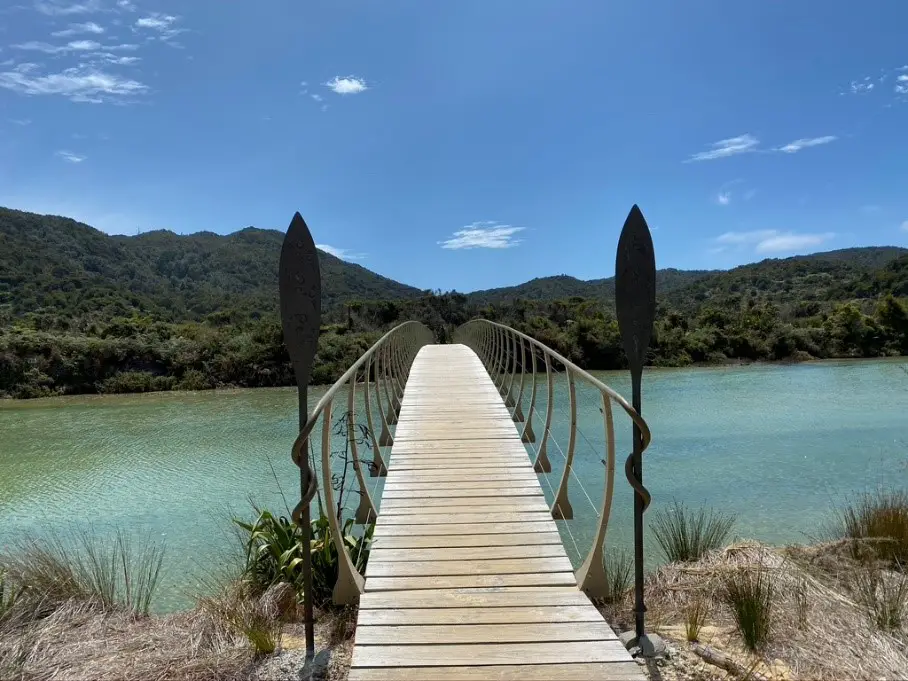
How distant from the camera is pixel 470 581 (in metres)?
2.87

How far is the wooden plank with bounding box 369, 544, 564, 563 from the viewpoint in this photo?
311 cm

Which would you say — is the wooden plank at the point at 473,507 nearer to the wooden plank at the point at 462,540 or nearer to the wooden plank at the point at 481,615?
the wooden plank at the point at 462,540

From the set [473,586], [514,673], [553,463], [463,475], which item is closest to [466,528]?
[473,586]

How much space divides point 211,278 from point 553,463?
217 feet

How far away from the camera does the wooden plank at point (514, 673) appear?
7.06 feet

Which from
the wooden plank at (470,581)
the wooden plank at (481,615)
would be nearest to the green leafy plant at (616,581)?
Answer: the wooden plank at (470,581)

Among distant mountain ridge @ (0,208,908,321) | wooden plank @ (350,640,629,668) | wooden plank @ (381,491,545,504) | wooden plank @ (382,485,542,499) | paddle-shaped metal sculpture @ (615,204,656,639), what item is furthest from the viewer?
distant mountain ridge @ (0,208,908,321)

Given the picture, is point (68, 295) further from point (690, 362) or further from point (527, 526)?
point (527, 526)

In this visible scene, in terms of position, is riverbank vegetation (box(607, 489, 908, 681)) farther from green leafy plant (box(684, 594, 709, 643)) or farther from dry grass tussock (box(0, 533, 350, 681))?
dry grass tussock (box(0, 533, 350, 681))

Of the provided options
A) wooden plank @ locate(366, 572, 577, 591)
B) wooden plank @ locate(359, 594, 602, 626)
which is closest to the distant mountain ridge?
wooden plank @ locate(366, 572, 577, 591)

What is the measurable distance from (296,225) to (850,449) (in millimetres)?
10407

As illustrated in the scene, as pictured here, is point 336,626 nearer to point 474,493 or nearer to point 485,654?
point 485,654

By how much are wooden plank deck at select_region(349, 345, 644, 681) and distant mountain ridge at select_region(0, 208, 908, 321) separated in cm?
3627

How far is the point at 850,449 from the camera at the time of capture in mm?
9844
